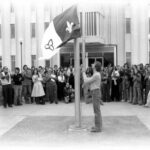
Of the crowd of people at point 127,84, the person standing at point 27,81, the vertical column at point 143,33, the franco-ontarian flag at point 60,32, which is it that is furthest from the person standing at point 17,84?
the vertical column at point 143,33

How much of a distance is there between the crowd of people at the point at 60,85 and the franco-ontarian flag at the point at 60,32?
6.40m

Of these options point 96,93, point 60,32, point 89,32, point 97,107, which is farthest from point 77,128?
point 89,32

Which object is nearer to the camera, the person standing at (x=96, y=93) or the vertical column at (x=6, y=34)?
the person standing at (x=96, y=93)

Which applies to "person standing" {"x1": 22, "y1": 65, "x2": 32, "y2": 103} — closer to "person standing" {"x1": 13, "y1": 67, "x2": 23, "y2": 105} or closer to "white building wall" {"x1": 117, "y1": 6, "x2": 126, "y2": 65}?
"person standing" {"x1": 13, "y1": 67, "x2": 23, "y2": 105}

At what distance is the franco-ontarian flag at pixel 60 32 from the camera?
30.4 ft

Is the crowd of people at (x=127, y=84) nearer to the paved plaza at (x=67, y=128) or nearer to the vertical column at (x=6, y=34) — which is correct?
the paved plaza at (x=67, y=128)

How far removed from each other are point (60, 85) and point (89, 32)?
1171cm

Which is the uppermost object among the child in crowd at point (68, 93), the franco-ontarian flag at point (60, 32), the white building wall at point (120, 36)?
the white building wall at point (120, 36)

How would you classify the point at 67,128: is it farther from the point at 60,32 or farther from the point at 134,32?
the point at 134,32

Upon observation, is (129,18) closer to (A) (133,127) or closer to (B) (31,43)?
(B) (31,43)

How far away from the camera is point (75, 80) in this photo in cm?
965

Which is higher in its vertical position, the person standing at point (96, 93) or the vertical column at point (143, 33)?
the vertical column at point (143, 33)

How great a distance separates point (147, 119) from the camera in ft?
37.7

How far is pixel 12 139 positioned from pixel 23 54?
21.9m
